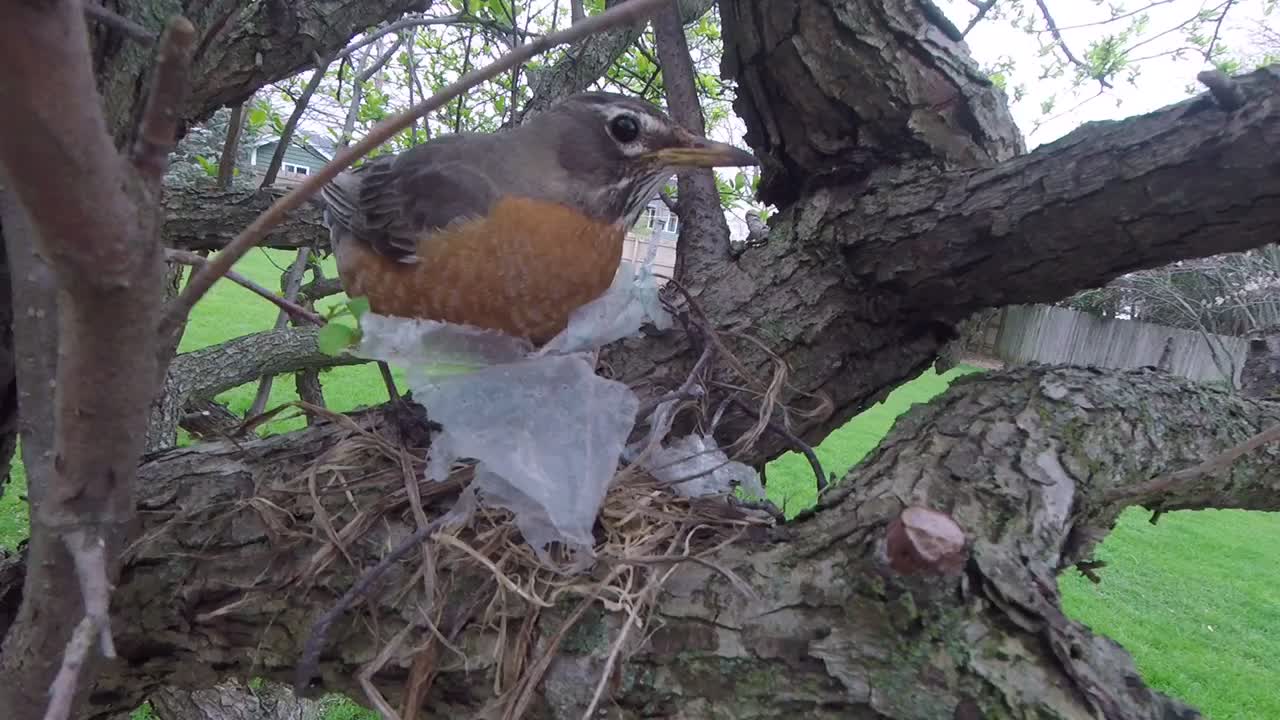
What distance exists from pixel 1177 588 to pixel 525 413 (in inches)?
308

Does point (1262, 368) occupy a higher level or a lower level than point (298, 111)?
lower

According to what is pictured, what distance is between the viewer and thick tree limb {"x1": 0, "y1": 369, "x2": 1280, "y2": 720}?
2.95 feet

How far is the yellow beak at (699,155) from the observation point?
1.57m

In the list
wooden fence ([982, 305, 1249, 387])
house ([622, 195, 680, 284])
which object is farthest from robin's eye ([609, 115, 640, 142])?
wooden fence ([982, 305, 1249, 387])

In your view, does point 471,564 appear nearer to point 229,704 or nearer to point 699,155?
point 699,155

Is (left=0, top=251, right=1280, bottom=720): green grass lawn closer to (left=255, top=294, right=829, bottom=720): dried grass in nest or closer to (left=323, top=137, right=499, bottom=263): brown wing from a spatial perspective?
(left=323, top=137, right=499, bottom=263): brown wing

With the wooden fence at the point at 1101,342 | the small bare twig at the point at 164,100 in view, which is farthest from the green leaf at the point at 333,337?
the wooden fence at the point at 1101,342

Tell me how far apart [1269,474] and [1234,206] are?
85 centimetres

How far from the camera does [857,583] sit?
0.97 meters

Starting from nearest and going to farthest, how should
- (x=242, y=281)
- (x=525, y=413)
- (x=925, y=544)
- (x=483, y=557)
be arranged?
(x=925, y=544) → (x=242, y=281) → (x=483, y=557) → (x=525, y=413)

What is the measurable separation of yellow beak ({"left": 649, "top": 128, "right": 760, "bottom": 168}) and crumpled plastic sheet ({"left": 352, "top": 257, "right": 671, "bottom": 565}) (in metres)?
0.35

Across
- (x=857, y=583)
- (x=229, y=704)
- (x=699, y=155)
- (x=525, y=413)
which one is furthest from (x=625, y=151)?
(x=229, y=704)

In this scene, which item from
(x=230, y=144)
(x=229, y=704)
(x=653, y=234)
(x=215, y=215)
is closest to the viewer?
(x=653, y=234)

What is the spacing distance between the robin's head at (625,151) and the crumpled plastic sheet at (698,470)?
1.60ft
